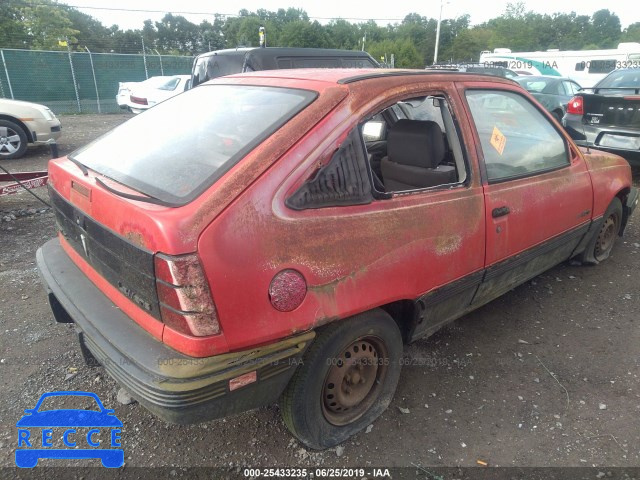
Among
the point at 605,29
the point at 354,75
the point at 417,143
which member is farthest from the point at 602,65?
the point at 605,29

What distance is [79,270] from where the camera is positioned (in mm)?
2350

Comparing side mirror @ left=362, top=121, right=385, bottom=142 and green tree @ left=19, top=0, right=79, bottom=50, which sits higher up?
green tree @ left=19, top=0, right=79, bottom=50

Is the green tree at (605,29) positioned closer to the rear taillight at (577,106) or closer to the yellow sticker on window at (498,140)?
the rear taillight at (577,106)

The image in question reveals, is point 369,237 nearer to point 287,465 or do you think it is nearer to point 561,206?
point 287,465

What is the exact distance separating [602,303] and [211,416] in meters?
3.24

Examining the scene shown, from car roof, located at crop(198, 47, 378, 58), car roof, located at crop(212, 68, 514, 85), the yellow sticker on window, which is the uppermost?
car roof, located at crop(198, 47, 378, 58)

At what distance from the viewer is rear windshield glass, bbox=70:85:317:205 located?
1.83 meters

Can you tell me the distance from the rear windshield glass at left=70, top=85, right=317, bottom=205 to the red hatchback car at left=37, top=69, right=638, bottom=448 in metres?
0.01

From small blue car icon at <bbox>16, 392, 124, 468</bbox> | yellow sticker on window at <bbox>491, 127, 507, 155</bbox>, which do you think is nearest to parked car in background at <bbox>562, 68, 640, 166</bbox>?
yellow sticker on window at <bbox>491, 127, 507, 155</bbox>

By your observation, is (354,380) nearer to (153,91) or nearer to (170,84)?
(153,91)

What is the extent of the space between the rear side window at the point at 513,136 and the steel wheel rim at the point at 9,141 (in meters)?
8.57

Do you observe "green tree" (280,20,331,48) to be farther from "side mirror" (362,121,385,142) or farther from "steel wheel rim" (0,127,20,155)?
"side mirror" (362,121,385,142)

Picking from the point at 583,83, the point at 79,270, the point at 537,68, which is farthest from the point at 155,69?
the point at 79,270

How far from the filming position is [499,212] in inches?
99.3
